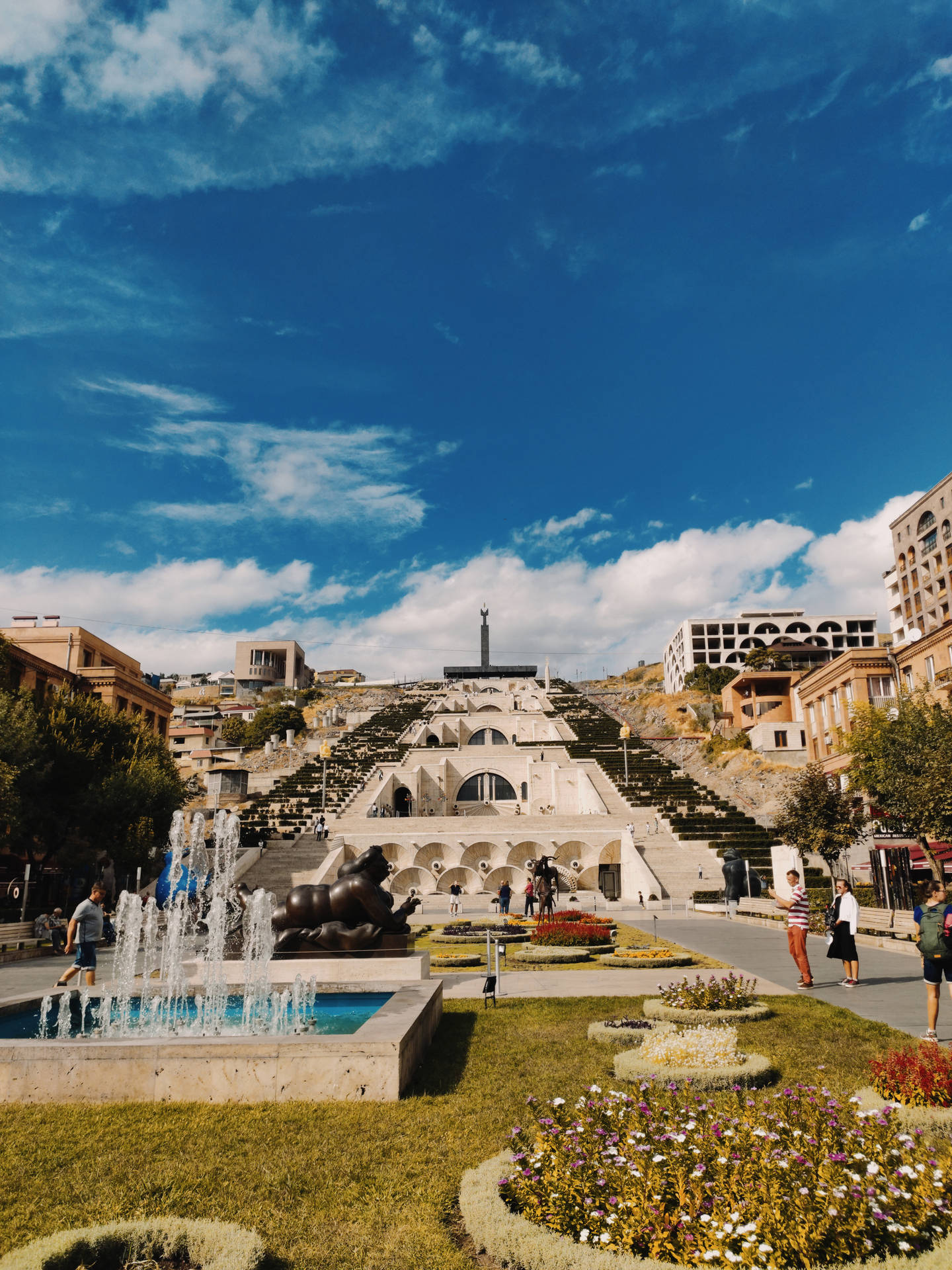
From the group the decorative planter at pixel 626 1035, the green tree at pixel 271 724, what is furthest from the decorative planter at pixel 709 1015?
the green tree at pixel 271 724

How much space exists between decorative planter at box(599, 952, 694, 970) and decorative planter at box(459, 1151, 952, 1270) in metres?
10.1

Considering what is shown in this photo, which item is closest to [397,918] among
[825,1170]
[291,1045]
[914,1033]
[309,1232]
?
[291,1045]

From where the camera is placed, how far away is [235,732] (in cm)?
8625

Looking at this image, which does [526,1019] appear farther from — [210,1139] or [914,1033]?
[210,1139]

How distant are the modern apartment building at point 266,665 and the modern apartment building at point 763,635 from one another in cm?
6059

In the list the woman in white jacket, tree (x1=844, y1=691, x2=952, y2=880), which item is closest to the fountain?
the woman in white jacket

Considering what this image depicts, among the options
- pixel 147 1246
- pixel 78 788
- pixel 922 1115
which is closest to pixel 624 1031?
pixel 922 1115

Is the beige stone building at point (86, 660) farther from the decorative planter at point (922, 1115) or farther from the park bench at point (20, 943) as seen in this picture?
the decorative planter at point (922, 1115)

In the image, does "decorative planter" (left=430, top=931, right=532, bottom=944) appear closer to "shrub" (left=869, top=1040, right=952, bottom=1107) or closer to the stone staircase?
the stone staircase

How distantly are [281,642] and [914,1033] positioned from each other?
128083 millimetres

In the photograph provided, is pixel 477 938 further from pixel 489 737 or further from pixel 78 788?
pixel 489 737

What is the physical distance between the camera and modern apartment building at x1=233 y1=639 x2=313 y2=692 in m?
127

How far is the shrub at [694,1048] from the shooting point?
273 inches

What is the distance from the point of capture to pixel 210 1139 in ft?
18.4
